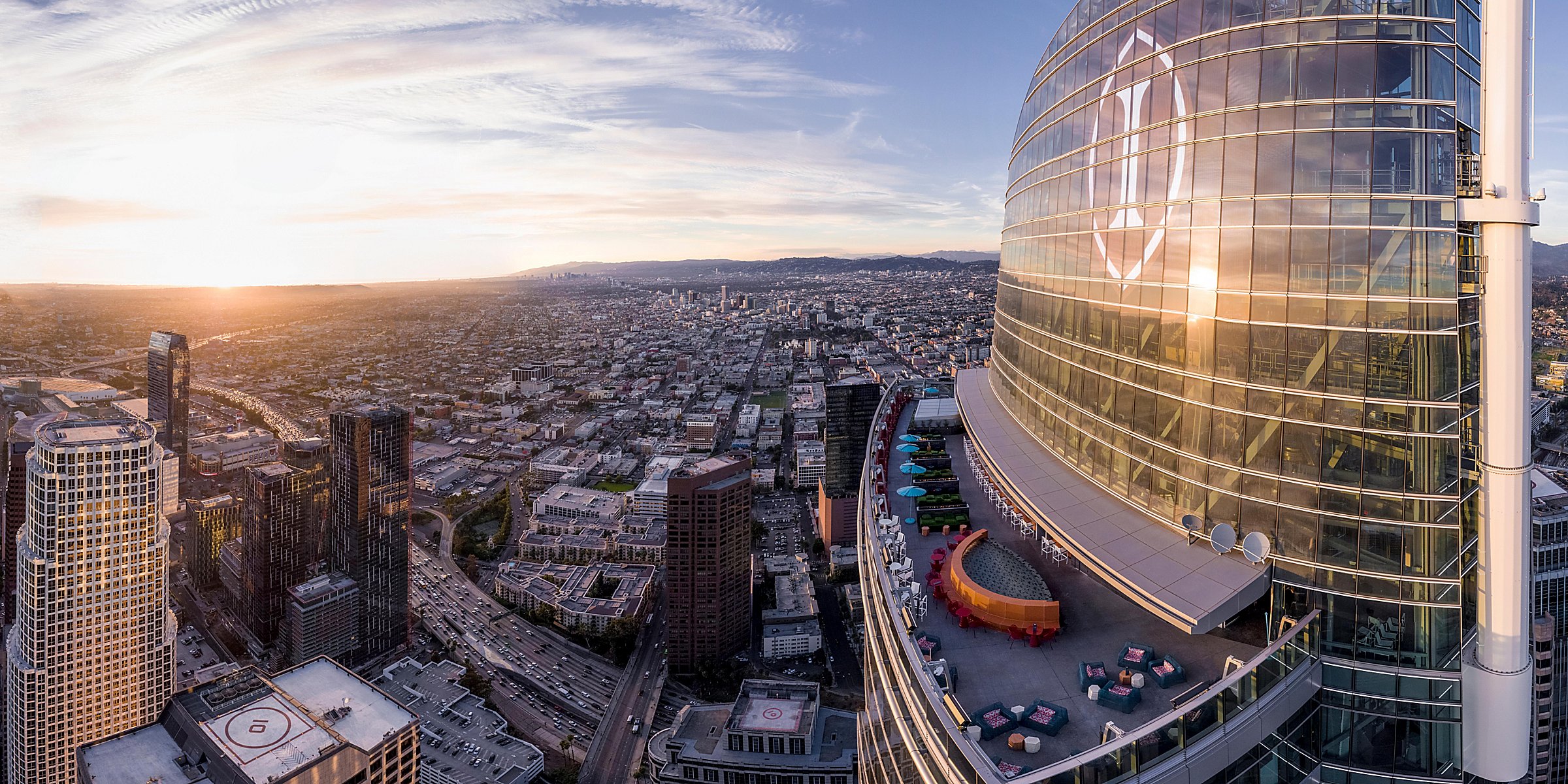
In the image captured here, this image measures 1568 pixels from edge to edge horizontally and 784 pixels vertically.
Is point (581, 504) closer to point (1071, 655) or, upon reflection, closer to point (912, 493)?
point (912, 493)

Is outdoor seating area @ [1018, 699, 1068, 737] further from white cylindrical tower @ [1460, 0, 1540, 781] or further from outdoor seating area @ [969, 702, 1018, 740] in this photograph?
white cylindrical tower @ [1460, 0, 1540, 781]

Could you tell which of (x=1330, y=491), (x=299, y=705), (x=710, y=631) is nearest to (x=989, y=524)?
(x=1330, y=491)

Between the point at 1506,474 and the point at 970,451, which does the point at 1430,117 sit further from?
the point at 970,451

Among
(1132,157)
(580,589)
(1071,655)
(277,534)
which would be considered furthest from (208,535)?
(1132,157)

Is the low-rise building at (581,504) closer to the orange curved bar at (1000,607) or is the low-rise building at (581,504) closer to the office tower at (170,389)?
the office tower at (170,389)

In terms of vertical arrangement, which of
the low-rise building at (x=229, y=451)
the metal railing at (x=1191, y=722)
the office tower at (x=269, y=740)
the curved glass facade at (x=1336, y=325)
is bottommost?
the office tower at (x=269, y=740)

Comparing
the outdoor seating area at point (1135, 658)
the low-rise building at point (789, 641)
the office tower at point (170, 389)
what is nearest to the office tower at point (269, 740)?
the outdoor seating area at point (1135, 658)
